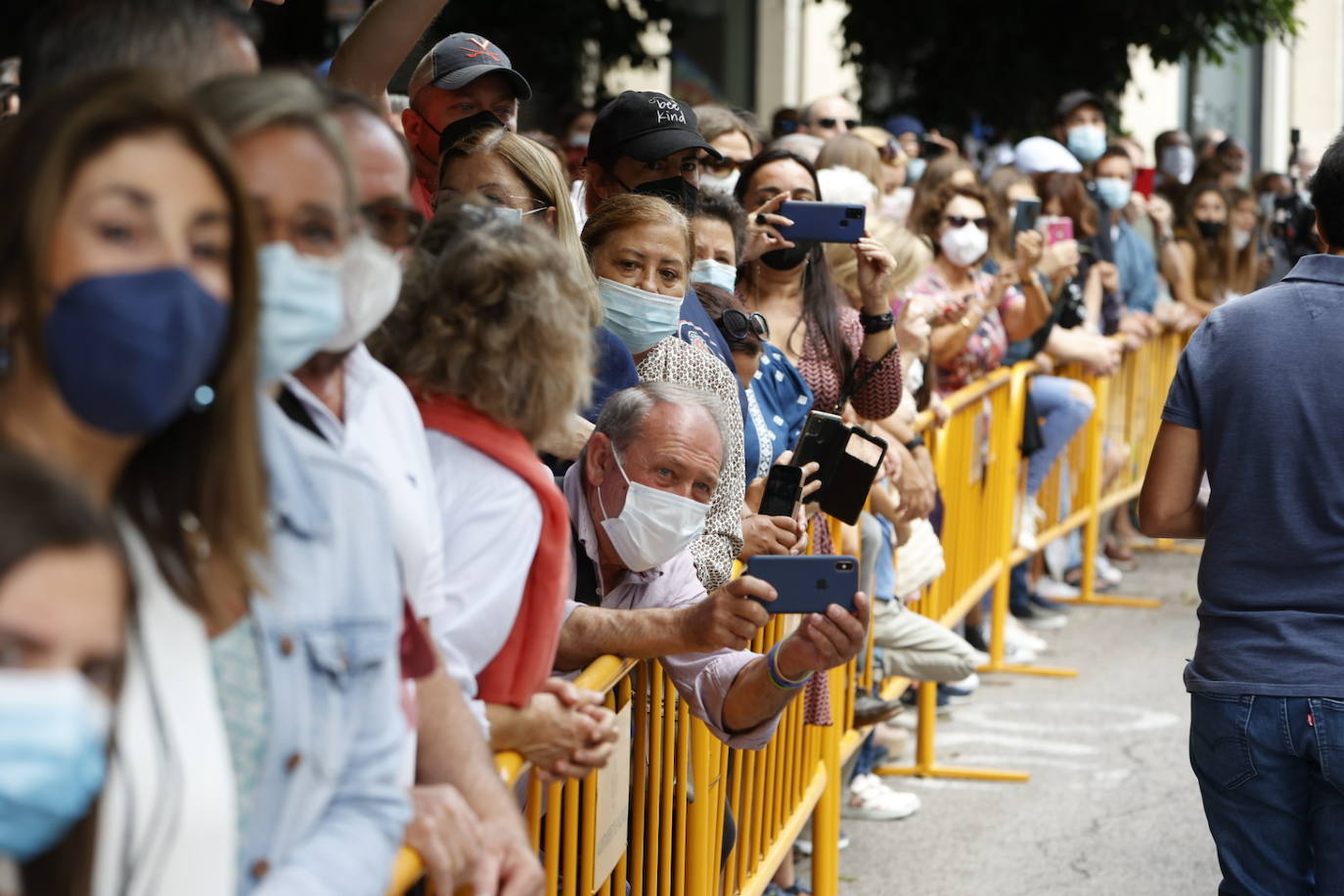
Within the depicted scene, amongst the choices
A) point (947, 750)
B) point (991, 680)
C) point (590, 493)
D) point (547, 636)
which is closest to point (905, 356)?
point (947, 750)

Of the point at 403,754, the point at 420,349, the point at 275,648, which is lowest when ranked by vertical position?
the point at 403,754

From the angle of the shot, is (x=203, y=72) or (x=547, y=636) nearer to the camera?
(x=203, y=72)

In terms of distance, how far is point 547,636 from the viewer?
275cm

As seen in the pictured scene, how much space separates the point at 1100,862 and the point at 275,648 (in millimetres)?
4507

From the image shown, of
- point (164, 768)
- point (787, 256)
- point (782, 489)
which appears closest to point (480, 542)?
point (164, 768)

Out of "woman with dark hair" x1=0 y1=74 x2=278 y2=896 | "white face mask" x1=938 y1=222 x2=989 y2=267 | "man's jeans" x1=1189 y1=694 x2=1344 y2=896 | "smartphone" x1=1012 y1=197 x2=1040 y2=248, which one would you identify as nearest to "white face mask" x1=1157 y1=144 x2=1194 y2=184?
"smartphone" x1=1012 y1=197 x2=1040 y2=248

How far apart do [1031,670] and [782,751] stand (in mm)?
3687

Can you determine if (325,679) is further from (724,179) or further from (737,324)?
(724,179)

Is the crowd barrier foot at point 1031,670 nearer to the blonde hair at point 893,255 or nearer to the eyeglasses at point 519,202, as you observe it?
the blonde hair at point 893,255

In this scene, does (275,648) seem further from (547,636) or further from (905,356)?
(905,356)

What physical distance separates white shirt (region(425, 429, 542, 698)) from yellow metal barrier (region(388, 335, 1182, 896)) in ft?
0.71

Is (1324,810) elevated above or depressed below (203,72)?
below

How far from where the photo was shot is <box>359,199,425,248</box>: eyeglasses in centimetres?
231

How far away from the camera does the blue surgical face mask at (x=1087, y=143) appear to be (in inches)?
426
